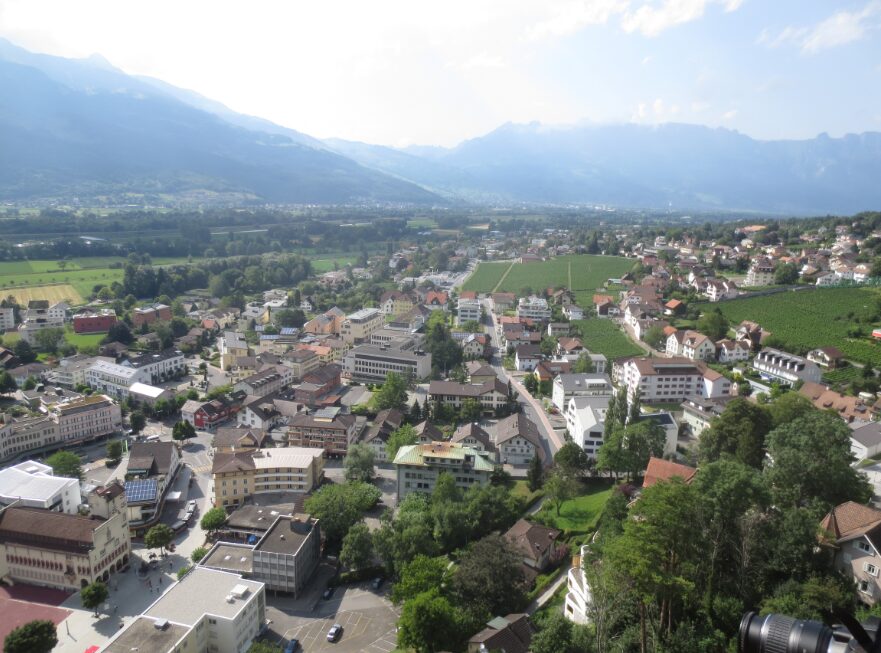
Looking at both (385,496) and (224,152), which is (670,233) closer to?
(385,496)

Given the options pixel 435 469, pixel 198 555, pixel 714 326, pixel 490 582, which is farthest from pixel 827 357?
pixel 198 555

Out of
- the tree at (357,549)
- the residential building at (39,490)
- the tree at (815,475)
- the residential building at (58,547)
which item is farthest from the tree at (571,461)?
the residential building at (39,490)

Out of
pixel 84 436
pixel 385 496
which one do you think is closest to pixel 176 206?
pixel 84 436

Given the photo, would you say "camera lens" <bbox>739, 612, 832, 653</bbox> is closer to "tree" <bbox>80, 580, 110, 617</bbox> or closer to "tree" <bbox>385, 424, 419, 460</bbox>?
"tree" <bbox>80, 580, 110, 617</bbox>

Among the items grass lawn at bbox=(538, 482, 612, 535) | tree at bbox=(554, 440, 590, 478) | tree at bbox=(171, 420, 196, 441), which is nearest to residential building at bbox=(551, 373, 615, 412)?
tree at bbox=(554, 440, 590, 478)

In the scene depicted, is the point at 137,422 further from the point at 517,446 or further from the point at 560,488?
the point at 560,488

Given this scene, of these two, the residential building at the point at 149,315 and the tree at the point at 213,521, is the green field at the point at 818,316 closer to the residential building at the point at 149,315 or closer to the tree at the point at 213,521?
the tree at the point at 213,521
